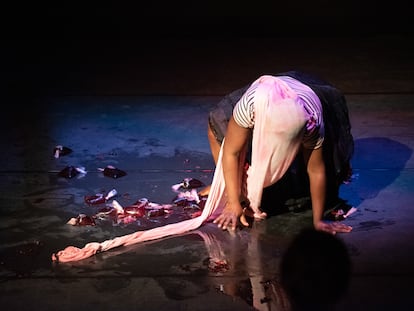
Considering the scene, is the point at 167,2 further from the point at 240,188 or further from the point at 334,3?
the point at 240,188

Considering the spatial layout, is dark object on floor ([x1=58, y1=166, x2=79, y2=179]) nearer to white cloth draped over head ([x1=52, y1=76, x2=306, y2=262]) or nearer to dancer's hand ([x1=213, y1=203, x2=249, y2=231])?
white cloth draped over head ([x1=52, y1=76, x2=306, y2=262])

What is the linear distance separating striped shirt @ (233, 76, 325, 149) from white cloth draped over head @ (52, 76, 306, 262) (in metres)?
0.05

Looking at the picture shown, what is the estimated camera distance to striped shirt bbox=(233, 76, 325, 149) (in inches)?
150

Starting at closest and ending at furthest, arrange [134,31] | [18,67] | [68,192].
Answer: [68,192], [18,67], [134,31]

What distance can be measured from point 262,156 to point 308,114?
1.06ft

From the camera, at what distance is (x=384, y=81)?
7.09 meters

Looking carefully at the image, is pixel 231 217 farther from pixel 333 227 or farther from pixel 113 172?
pixel 113 172

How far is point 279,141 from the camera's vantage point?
3.79 m

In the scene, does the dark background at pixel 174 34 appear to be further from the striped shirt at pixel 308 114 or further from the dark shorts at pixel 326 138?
the striped shirt at pixel 308 114

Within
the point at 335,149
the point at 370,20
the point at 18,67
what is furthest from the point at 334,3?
the point at 335,149

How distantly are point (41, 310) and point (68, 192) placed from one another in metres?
1.38

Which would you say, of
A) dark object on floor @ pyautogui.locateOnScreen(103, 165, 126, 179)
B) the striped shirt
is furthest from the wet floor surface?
the striped shirt

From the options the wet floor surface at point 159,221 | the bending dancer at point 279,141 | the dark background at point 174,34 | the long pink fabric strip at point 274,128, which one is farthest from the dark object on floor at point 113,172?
the dark background at point 174,34

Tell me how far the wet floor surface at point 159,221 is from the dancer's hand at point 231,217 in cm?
5
